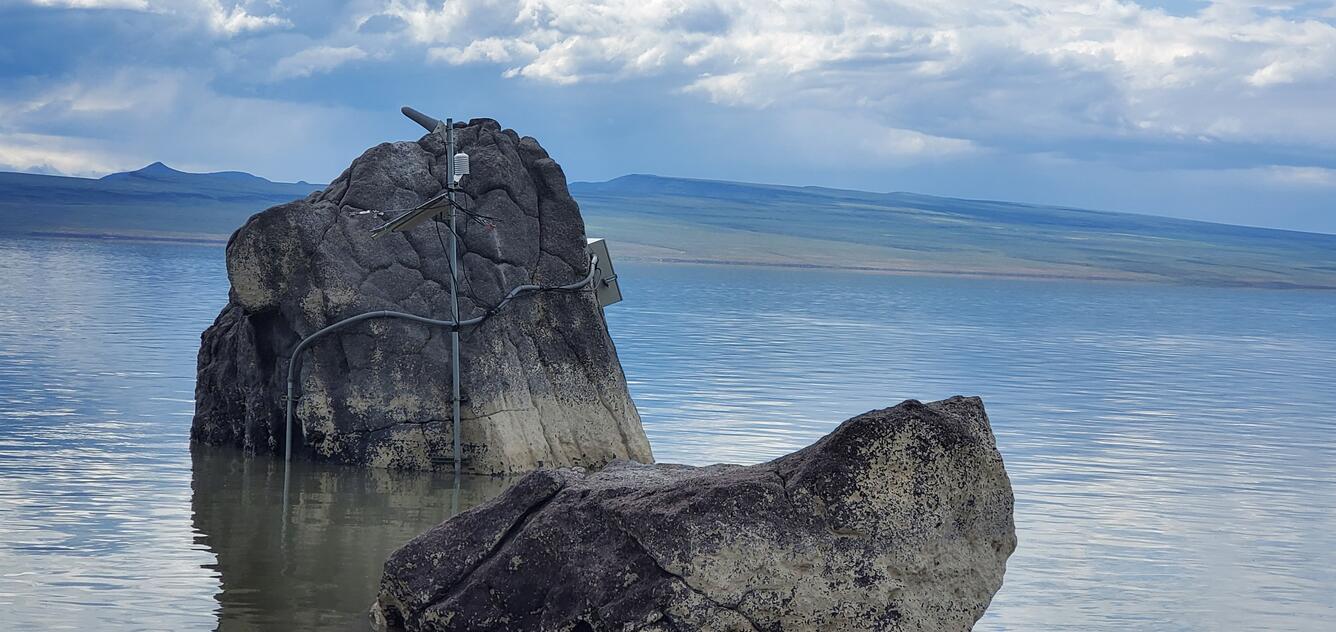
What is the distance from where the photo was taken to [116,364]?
25.3m

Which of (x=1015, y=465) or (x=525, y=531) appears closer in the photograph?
(x=525, y=531)

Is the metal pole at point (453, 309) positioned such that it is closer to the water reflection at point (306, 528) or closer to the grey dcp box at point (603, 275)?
the water reflection at point (306, 528)

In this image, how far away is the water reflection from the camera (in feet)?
34.1

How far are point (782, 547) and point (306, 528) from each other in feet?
18.5

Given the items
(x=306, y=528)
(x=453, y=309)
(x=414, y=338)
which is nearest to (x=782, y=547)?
(x=306, y=528)

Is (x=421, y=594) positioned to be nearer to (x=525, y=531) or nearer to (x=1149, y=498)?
(x=525, y=531)

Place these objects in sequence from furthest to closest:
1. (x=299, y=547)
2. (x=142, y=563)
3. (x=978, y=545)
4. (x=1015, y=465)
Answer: (x=1015, y=465) → (x=299, y=547) → (x=142, y=563) → (x=978, y=545)

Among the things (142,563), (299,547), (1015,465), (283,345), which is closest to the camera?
(142,563)

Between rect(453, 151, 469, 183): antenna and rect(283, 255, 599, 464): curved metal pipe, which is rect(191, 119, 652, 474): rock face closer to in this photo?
rect(283, 255, 599, 464): curved metal pipe

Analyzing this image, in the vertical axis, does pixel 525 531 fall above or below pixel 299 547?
above

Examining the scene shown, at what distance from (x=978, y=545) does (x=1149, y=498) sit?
7925 millimetres

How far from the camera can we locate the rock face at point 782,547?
8531mm

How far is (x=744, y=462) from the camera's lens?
1703 centimetres

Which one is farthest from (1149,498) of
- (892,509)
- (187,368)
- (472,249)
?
(187,368)
